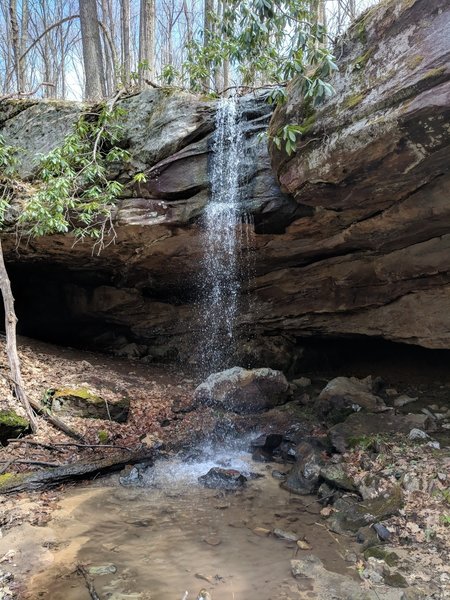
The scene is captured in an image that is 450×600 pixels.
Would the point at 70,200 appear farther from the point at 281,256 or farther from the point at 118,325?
the point at 118,325

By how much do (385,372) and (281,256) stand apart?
13.1ft

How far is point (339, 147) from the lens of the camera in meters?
5.48

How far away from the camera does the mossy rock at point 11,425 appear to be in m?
6.13

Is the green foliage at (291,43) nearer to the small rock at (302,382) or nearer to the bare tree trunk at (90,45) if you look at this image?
the small rock at (302,382)

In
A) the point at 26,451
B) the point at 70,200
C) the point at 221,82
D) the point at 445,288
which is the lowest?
the point at 26,451

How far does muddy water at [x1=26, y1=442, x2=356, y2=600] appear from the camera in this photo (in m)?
3.62

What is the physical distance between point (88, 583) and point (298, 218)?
599 cm

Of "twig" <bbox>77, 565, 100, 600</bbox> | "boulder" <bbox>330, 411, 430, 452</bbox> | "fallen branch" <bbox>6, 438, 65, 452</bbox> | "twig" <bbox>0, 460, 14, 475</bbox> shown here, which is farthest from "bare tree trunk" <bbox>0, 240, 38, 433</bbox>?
"boulder" <bbox>330, 411, 430, 452</bbox>

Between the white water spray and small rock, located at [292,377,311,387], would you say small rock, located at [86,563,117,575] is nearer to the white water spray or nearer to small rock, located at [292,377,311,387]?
the white water spray

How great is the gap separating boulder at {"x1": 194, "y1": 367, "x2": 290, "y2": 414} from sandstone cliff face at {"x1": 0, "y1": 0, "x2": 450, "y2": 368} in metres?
1.96

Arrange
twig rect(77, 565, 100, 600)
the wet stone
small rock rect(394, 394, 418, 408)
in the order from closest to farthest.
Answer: twig rect(77, 565, 100, 600) < the wet stone < small rock rect(394, 394, 418, 408)

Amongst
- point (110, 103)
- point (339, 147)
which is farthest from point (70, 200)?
point (339, 147)

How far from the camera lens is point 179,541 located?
4359 mm

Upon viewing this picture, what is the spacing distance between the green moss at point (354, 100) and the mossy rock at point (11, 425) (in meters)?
6.17
